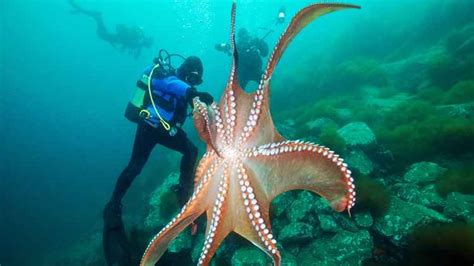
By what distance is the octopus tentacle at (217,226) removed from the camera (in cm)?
271

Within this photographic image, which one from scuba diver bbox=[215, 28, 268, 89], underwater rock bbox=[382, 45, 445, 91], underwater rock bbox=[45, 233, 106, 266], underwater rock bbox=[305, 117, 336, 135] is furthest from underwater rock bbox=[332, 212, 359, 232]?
underwater rock bbox=[45, 233, 106, 266]

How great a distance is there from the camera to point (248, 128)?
Result: 3086 mm

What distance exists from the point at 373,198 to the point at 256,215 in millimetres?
3978

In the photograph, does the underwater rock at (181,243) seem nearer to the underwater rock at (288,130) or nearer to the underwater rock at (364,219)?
the underwater rock at (364,219)

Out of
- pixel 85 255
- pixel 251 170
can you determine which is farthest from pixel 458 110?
pixel 85 255

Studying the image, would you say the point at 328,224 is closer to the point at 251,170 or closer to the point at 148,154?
the point at 251,170

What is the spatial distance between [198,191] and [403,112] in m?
9.81

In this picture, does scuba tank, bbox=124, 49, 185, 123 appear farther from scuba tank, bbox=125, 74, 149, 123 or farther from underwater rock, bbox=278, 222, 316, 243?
underwater rock, bbox=278, 222, 316, 243

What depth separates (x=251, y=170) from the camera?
300 cm

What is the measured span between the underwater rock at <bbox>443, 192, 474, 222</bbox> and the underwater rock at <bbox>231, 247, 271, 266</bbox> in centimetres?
335

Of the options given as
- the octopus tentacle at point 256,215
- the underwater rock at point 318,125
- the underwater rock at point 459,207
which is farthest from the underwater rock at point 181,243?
the underwater rock at point 318,125

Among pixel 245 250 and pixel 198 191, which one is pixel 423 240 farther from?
pixel 198 191

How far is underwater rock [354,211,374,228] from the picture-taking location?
18.4 feet

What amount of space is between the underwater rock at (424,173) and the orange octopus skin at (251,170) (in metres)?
4.71
